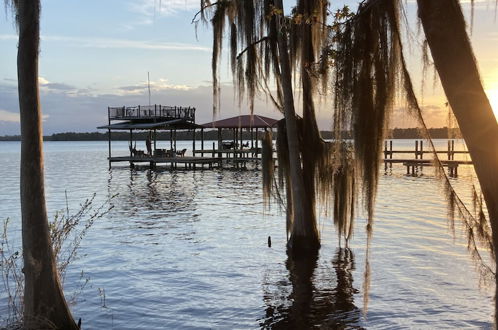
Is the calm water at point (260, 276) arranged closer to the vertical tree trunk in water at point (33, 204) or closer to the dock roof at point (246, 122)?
the vertical tree trunk in water at point (33, 204)

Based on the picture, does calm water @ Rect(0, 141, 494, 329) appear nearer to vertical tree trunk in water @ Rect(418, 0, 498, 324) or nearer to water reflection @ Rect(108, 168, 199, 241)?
water reflection @ Rect(108, 168, 199, 241)

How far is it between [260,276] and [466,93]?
27.7ft

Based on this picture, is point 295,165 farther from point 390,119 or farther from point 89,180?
point 89,180

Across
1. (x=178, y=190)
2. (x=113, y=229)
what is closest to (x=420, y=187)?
(x=178, y=190)

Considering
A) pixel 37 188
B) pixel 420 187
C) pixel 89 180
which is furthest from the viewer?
pixel 89 180

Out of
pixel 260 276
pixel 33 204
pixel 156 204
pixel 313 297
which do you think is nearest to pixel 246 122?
pixel 156 204

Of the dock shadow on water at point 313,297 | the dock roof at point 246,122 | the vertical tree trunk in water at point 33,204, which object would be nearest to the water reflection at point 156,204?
the dock shadow on water at point 313,297

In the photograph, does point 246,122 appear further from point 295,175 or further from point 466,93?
point 466,93

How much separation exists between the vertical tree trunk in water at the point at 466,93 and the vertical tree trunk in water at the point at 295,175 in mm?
7985

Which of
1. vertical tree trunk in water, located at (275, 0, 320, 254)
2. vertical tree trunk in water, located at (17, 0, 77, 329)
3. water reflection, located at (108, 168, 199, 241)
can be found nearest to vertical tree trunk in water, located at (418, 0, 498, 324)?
vertical tree trunk in water, located at (17, 0, 77, 329)

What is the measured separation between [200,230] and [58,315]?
10652 mm

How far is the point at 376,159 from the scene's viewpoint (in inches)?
144

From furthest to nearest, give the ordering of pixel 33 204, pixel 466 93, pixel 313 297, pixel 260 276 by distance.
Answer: pixel 260 276, pixel 313 297, pixel 33 204, pixel 466 93

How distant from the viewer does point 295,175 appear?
10.5 m
